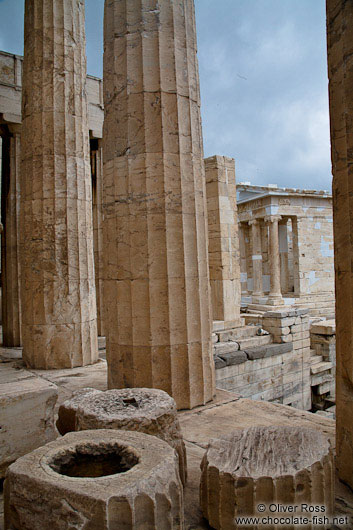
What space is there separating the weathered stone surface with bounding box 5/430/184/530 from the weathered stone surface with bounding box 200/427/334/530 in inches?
14.2

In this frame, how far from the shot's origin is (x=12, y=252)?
10.4 metres

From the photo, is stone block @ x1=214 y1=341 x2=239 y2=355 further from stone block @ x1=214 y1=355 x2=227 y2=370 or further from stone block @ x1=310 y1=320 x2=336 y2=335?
stone block @ x1=310 y1=320 x2=336 y2=335

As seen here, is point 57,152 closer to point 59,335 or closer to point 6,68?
point 59,335

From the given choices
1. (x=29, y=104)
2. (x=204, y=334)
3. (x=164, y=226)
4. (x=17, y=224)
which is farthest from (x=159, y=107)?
(x=17, y=224)

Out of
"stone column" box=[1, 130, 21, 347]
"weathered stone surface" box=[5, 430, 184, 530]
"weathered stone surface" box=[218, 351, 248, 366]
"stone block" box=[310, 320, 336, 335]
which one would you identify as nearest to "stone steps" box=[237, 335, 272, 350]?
"weathered stone surface" box=[218, 351, 248, 366]

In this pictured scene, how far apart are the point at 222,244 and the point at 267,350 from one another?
3.25 m

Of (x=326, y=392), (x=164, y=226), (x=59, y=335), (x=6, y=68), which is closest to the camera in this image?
(x=164, y=226)

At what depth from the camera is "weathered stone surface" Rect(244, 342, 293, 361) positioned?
32.3ft

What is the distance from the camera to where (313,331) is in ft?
44.4

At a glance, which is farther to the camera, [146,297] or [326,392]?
[326,392]

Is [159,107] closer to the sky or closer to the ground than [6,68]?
closer to the ground

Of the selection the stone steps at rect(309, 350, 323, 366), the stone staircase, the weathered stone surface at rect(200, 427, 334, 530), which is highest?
the weathered stone surface at rect(200, 427, 334, 530)

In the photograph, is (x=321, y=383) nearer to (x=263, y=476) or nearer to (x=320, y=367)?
(x=320, y=367)

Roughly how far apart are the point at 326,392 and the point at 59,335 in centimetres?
861
